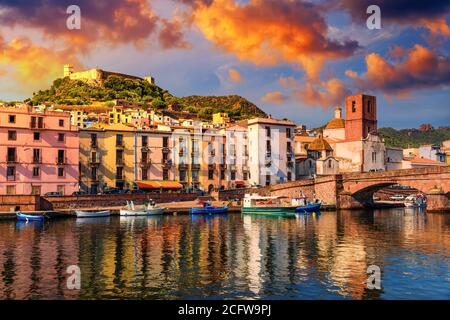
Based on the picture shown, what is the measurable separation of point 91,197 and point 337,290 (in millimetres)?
57550

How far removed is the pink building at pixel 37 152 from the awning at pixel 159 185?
11272 mm

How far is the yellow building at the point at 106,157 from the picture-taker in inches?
3324

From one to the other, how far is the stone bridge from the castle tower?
30874mm

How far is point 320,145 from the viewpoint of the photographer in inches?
4582

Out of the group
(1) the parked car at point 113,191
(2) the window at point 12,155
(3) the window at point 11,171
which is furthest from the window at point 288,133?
(3) the window at point 11,171

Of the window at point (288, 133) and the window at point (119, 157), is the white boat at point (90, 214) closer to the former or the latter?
the window at point (119, 157)

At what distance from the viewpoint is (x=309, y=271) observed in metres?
32.9

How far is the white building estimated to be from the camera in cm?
10106

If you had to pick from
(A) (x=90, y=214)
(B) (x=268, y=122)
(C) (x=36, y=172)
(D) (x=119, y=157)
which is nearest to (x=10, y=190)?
(C) (x=36, y=172)

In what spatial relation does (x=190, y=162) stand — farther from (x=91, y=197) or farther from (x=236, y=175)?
(x=91, y=197)

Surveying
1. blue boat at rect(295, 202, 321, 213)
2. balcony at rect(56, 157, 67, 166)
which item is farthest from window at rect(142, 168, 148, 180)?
blue boat at rect(295, 202, 321, 213)

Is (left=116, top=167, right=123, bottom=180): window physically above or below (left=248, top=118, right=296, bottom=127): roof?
below

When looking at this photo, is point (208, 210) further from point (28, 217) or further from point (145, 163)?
point (28, 217)

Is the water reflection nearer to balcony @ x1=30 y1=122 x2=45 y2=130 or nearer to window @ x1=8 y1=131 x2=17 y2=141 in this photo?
window @ x1=8 y1=131 x2=17 y2=141
